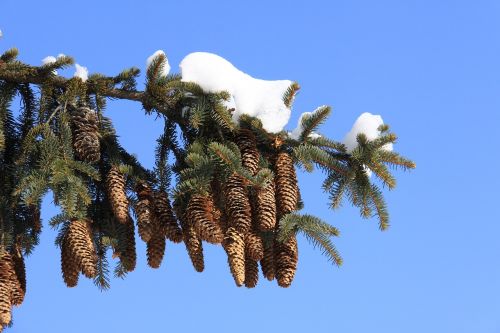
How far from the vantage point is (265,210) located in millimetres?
5590

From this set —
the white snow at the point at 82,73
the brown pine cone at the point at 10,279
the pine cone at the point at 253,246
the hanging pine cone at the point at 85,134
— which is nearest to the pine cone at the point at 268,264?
the pine cone at the point at 253,246

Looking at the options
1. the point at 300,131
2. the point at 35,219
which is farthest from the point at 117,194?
the point at 300,131

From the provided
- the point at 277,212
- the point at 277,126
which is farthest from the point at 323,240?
the point at 277,126

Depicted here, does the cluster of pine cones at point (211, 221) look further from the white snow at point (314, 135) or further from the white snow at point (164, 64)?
the white snow at point (164, 64)

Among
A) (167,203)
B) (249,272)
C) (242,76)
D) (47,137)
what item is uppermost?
(242,76)

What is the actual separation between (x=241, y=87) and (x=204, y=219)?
963 millimetres

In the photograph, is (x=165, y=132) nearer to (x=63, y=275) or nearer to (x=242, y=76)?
(x=242, y=76)

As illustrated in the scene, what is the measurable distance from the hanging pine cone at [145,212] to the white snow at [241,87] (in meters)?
0.66

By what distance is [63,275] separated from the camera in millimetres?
5859

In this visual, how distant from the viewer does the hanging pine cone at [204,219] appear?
217 inches

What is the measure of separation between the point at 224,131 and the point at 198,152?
27 centimetres

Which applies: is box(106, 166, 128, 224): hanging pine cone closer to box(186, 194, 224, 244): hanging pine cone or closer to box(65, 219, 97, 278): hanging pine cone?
box(65, 219, 97, 278): hanging pine cone

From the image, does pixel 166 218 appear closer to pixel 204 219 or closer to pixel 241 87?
pixel 204 219

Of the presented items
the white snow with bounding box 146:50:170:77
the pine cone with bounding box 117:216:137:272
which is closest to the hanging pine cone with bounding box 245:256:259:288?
the pine cone with bounding box 117:216:137:272
